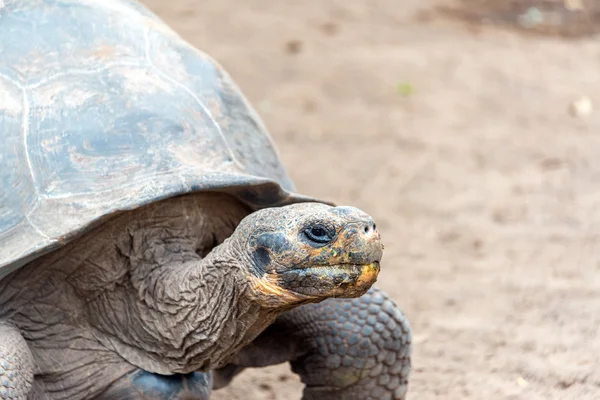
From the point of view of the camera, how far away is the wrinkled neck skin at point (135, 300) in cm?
293

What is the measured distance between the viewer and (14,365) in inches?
110

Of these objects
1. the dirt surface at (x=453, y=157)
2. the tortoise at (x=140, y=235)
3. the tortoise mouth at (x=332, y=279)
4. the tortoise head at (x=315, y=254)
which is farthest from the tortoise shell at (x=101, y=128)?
the dirt surface at (x=453, y=157)

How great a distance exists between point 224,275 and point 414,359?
164cm

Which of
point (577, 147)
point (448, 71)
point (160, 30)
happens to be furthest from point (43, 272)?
point (448, 71)

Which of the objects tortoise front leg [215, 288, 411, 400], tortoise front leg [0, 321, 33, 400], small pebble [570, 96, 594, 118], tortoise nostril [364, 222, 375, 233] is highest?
tortoise nostril [364, 222, 375, 233]

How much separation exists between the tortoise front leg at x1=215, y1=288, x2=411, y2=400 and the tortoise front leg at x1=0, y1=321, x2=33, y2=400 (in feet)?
2.53

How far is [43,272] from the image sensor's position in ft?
9.76

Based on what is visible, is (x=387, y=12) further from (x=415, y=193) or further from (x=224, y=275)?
(x=224, y=275)

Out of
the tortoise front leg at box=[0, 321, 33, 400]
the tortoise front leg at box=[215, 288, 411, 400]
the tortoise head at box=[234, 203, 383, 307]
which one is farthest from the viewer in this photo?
the tortoise front leg at box=[215, 288, 411, 400]

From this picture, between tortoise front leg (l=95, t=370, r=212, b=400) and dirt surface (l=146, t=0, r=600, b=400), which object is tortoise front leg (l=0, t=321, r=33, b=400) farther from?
dirt surface (l=146, t=0, r=600, b=400)

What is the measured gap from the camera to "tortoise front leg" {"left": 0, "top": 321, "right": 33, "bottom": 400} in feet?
8.98

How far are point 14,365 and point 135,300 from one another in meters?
0.42

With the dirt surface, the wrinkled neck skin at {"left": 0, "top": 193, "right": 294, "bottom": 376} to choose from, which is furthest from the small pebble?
the wrinkled neck skin at {"left": 0, "top": 193, "right": 294, "bottom": 376}

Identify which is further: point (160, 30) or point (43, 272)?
point (160, 30)
